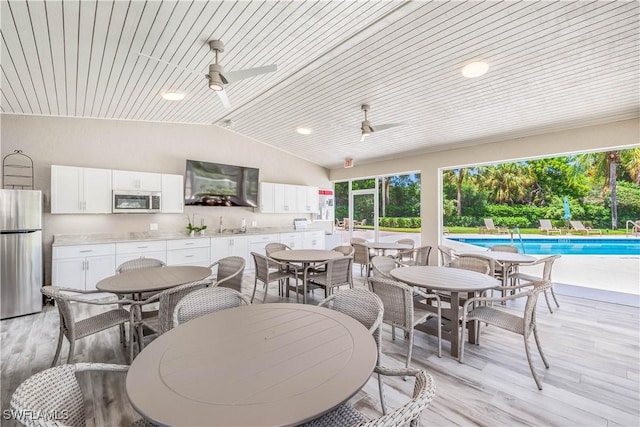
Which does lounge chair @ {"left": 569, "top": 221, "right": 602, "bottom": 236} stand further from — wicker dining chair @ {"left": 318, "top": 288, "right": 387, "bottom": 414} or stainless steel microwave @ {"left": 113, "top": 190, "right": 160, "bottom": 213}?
stainless steel microwave @ {"left": 113, "top": 190, "right": 160, "bottom": 213}

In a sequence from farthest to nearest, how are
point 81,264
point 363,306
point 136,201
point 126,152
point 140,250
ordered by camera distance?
point 126,152, point 136,201, point 140,250, point 81,264, point 363,306

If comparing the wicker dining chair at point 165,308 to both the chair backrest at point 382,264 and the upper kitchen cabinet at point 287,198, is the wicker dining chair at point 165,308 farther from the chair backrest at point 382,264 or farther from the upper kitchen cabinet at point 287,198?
the upper kitchen cabinet at point 287,198

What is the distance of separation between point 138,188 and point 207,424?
208 inches

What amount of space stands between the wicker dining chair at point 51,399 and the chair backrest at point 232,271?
1958 mm

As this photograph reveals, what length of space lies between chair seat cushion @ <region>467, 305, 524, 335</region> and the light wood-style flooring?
0.40m

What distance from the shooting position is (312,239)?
297 inches

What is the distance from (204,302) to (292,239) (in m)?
5.10

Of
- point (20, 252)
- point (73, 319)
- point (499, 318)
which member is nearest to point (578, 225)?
point (499, 318)

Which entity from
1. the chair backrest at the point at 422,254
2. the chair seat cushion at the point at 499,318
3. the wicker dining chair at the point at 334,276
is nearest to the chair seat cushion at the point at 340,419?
the chair seat cushion at the point at 499,318

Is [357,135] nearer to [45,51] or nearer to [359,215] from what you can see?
[359,215]

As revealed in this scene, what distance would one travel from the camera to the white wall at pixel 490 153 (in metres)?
4.15

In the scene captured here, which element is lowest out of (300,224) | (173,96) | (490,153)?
(300,224)

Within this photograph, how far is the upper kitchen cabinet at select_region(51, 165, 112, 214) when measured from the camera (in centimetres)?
439

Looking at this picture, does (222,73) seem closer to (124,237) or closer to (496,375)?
(496,375)
